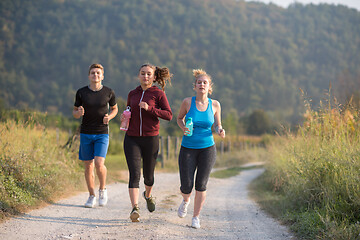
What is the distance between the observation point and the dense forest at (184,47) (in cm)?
9644

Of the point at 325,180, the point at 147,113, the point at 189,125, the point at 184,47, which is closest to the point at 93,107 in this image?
the point at 147,113

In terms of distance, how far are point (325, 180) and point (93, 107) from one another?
399 centimetres

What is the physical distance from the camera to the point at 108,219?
5934 mm

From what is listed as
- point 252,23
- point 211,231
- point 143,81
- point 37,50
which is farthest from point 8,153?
point 252,23

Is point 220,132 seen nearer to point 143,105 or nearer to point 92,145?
point 143,105

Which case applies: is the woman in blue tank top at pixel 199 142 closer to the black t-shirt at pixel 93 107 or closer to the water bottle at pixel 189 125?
the water bottle at pixel 189 125

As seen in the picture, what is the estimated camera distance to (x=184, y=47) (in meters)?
125

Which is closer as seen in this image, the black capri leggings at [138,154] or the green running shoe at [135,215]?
the green running shoe at [135,215]

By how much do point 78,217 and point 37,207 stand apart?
94cm

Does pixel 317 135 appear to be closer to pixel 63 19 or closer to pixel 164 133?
pixel 164 133

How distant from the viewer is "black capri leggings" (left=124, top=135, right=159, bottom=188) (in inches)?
228

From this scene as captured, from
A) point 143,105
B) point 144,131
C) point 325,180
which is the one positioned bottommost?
point 325,180

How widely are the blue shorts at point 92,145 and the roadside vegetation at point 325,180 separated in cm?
316

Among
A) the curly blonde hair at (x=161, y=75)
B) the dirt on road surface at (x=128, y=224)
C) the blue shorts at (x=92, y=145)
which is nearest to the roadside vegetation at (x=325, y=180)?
the dirt on road surface at (x=128, y=224)
